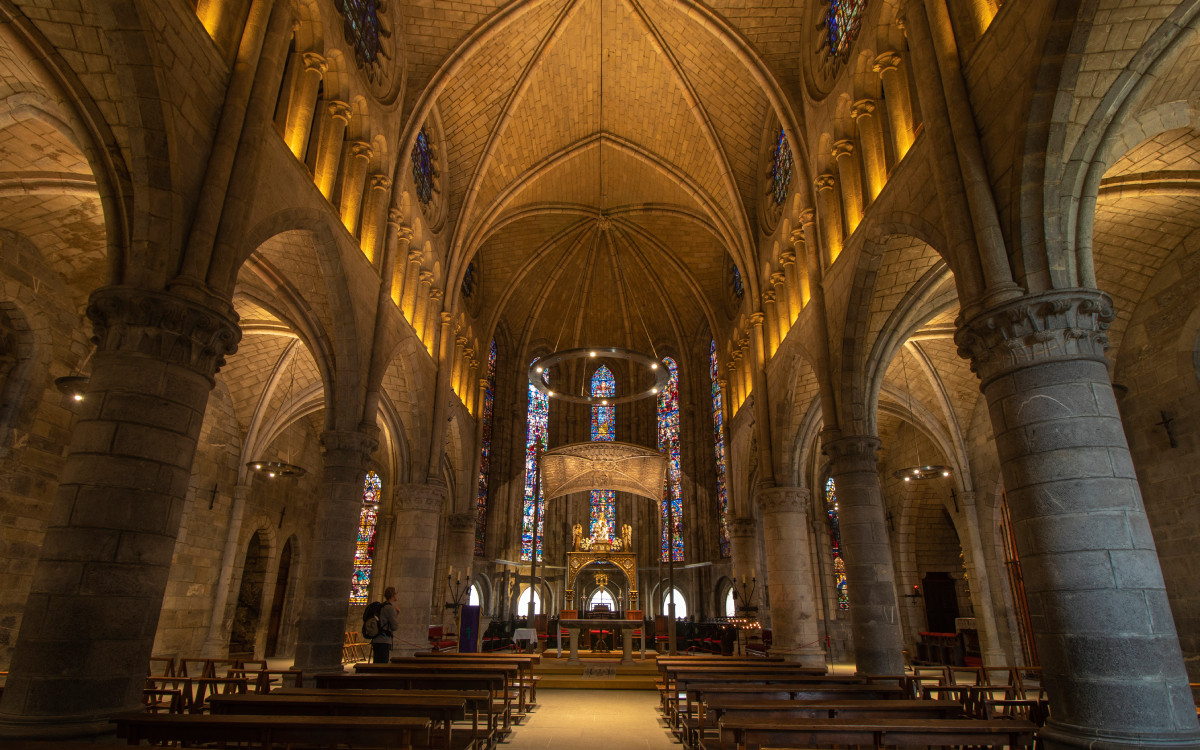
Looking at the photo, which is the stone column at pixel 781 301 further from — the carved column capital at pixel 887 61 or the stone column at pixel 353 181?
the stone column at pixel 353 181

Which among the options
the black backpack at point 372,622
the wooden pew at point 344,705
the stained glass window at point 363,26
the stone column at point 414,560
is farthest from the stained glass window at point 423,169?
the wooden pew at point 344,705

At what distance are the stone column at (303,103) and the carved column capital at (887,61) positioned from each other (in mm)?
8980

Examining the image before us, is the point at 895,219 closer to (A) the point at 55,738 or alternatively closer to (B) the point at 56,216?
(A) the point at 55,738

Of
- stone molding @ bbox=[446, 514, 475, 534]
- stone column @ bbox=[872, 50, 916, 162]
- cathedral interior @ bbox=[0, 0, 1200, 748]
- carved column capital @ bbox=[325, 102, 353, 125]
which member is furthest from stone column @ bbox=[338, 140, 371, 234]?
stone molding @ bbox=[446, 514, 475, 534]

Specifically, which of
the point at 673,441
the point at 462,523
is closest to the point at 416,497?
the point at 462,523

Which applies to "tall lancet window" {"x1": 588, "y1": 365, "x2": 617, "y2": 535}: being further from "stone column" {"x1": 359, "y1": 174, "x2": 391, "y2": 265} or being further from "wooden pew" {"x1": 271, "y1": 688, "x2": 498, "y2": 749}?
"wooden pew" {"x1": 271, "y1": 688, "x2": 498, "y2": 749}

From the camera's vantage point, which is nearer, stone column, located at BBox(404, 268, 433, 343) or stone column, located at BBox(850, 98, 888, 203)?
stone column, located at BBox(850, 98, 888, 203)

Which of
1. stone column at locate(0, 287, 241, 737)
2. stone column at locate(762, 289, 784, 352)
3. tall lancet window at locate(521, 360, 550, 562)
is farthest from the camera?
tall lancet window at locate(521, 360, 550, 562)

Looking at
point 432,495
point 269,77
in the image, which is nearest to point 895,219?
point 269,77

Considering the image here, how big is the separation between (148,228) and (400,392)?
32.7 feet

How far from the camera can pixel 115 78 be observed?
22.6ft

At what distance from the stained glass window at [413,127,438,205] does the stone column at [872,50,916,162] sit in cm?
1042

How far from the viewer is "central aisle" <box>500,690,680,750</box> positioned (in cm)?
716

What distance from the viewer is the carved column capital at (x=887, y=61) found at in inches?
410
